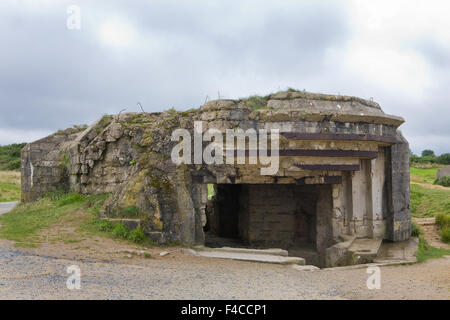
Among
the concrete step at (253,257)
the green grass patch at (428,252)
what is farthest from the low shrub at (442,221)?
the concrete step at (253,257)

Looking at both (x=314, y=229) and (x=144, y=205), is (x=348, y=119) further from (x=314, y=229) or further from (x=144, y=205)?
(x=144, y=205)

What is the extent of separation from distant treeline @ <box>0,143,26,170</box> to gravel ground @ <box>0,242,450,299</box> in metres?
31.6

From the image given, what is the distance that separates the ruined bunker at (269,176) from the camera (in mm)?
8609

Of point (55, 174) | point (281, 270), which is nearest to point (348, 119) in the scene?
point (281, 270)

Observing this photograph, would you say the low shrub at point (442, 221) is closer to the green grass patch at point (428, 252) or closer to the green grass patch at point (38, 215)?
the green grass patch at point (428, 252)

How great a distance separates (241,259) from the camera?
7801mm

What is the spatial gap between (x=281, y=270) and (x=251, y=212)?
15.7 feet

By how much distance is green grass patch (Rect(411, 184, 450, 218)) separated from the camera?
14.1 m

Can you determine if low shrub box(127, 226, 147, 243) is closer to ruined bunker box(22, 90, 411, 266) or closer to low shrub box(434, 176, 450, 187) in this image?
ruined bunker box(22, 90, 411, 266)

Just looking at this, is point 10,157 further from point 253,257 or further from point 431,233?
point 431,233

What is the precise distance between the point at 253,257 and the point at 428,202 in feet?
33.1

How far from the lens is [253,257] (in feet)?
26.0

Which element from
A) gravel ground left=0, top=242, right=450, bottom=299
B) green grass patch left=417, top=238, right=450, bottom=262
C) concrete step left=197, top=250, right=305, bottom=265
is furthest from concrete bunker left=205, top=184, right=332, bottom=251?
gravel ground left=0, top=242, right=450, bottom=299

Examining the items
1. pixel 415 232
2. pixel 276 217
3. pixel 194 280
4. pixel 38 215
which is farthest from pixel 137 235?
pixel 415 232
